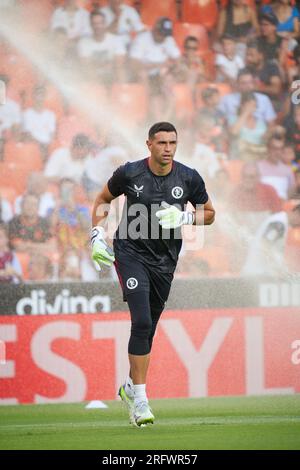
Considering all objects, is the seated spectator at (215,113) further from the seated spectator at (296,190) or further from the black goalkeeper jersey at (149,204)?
the black goalkeeper jersey at (149,204)

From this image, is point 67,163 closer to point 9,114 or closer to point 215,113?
point 9,114

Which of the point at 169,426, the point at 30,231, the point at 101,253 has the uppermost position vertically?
the point at 30,231

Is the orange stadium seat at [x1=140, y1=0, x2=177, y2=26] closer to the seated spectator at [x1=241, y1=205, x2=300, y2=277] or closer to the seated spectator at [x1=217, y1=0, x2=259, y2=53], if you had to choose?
the seated spectator at [x1=217, y1=0, x2=259, y2=53]

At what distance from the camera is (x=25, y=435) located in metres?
6.83

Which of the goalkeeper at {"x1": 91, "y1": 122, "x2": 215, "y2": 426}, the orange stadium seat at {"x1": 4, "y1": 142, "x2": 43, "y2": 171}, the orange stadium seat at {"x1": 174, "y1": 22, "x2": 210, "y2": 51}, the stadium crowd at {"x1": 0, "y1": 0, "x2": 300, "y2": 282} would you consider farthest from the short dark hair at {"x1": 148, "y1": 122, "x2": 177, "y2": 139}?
the orange stadium seat at {"x1": 174, "y1": 22, "x2": 210, "y2": 51}

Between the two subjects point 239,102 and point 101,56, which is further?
point 239,102

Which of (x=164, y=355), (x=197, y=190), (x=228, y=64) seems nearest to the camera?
(x=197, y=190)

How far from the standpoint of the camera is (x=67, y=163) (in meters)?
10.7

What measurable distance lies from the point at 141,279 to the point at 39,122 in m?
4.35

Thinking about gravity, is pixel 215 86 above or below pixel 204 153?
above

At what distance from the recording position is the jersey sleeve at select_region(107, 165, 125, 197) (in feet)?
23.6

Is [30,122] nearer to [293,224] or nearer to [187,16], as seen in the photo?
[187,16]

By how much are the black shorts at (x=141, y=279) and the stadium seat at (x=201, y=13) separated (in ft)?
16.7

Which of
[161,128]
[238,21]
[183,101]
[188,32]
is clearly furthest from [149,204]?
[238,21]
